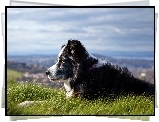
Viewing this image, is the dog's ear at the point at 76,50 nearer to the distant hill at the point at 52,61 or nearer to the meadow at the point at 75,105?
the distant hill at the point at 52,61

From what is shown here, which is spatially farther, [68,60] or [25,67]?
[25,67]

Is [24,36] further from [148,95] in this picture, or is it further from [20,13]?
[148,95]

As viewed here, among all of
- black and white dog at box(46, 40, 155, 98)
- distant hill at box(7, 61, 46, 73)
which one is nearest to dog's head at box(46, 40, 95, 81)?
black and white dog at box(46, 40, 155, 98)

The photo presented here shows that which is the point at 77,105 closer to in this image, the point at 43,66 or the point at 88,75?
the point at 88,75

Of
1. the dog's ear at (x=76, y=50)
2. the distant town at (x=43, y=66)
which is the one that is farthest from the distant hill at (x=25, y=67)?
the dog's ear at (x=76, y=50)

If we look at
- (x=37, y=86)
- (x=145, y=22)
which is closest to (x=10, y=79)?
(x=37, y=86)

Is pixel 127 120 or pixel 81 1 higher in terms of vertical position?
pixel 81 1

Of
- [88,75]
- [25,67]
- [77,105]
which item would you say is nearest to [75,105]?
[77,105]
